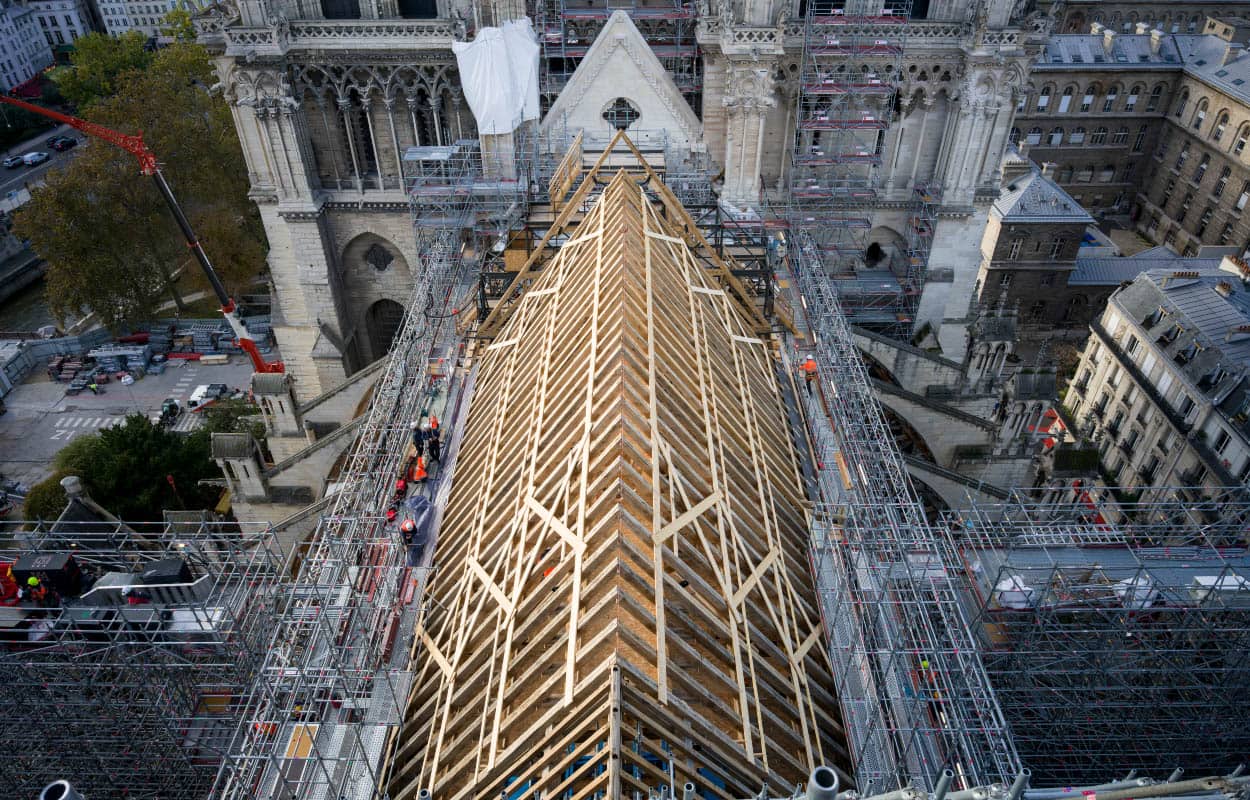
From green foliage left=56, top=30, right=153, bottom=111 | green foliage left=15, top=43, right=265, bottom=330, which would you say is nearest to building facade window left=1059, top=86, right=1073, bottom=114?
green foliage left=15, top=43, right=265, bottom=330

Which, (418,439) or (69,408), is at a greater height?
(418,439)

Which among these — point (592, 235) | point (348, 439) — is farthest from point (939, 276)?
point (348, 439)

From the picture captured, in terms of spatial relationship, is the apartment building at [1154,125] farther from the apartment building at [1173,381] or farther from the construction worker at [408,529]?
the construction worker at [408,529]

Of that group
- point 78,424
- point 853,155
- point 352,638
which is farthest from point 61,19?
point 352,638

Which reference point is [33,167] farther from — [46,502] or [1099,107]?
[1099,107]

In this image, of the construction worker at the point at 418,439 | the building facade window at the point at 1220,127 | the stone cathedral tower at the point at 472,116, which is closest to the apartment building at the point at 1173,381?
the stone cathedral tower at the point at 472,116

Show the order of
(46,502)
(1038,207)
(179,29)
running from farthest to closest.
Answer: (179,29)
(1038,207)
(46,502)

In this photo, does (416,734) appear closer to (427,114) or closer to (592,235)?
(592,235)
